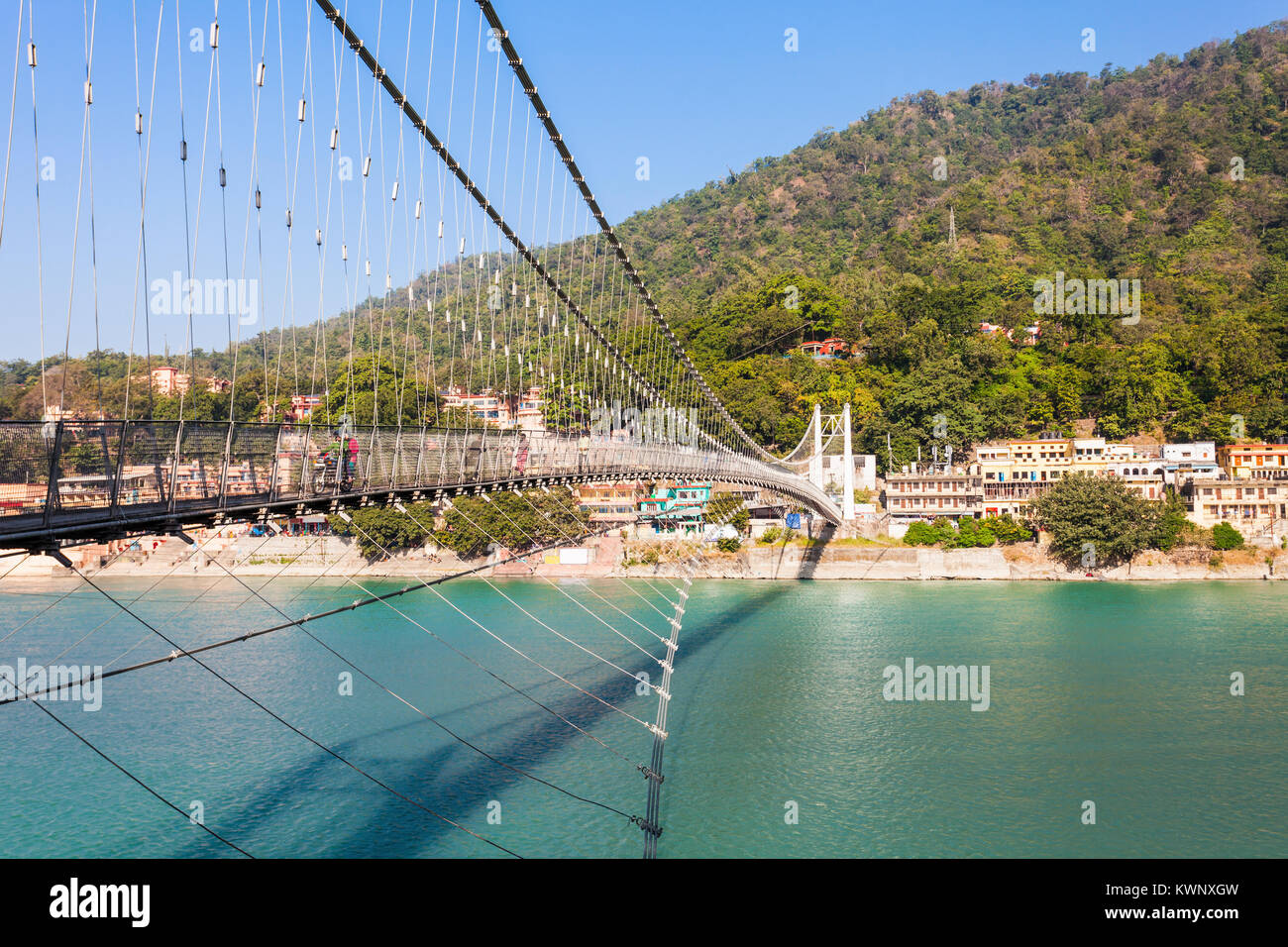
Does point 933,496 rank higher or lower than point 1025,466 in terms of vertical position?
lower

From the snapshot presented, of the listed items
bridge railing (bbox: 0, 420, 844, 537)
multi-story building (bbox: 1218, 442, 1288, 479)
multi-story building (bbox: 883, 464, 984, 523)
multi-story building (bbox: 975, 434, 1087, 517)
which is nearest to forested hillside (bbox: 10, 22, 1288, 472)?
multi-story building (bbox: 975, 434, 1087, 517)

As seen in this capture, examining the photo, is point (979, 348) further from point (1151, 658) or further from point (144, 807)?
point (144, 807)

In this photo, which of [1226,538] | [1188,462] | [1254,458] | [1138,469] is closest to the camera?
[1226,538]

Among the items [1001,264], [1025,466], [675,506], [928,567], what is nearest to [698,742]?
[928,567]

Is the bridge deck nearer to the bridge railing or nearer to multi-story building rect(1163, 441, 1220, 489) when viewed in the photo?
the bridge railing

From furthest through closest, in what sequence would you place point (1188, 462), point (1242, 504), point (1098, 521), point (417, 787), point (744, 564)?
1. point (1188, 462)
2. point (744, 564)
3. point (1242, 504)
4. point (1098, 521)
5. point (417, 787)

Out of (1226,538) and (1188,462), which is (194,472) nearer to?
(1226,538)

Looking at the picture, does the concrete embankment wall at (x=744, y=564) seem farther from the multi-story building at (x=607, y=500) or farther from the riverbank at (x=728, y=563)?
the multi-story building at (x=607, y=500)
